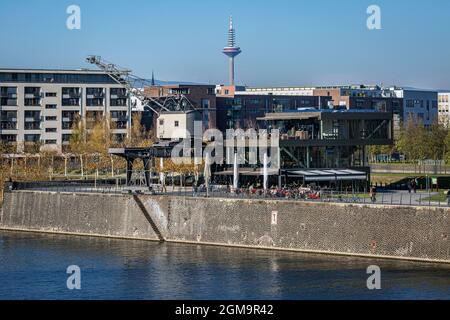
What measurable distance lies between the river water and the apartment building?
66721 mm

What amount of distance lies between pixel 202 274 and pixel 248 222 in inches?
519

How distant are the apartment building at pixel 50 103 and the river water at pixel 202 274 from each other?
66721mm

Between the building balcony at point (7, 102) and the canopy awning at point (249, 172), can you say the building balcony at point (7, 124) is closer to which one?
the building balcony at point (7, 102)

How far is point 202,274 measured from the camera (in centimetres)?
6412

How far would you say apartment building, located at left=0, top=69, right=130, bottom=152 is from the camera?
141875 millimetres

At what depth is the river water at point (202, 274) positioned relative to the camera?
58.3 m

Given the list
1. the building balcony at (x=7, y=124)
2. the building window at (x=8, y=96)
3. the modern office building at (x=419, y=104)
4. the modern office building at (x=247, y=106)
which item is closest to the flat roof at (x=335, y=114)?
the building window at (x=8, y=96)

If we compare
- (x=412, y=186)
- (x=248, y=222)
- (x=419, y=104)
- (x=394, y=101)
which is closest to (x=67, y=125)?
(x=394, y=101)
